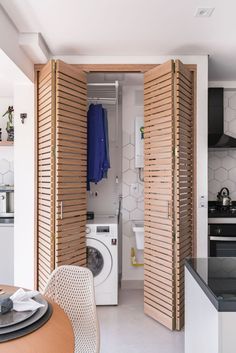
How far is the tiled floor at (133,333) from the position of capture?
7.82 feet

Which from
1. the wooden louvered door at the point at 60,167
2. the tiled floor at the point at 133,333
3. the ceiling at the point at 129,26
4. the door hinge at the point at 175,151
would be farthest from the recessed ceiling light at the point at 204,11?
the tiled floor at the point at 133,333

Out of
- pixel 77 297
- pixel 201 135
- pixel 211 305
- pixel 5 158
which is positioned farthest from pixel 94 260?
pixel 211 305

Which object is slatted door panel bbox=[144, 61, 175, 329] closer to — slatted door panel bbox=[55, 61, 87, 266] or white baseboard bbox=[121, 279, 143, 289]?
slatted door panel bbox=[55, 61, 87, 266]

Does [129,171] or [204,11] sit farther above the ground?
[204,11]

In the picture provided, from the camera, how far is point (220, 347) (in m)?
1.05

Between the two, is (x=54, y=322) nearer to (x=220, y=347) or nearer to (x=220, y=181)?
(x=220, y=347)

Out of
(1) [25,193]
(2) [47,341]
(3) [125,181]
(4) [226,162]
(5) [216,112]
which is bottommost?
(2) [47,341]

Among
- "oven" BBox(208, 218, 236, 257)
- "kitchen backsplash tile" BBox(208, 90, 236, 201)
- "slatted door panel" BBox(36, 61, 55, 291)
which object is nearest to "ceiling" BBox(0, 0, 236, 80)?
"slatted door panel" BBox(36, 61, 55, 291)

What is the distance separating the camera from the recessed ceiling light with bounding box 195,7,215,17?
2.15 metres

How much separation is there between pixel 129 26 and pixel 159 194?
1428 mm

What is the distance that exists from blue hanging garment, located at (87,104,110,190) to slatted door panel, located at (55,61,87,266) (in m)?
0.26

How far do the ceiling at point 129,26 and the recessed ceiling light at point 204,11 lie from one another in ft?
0.10

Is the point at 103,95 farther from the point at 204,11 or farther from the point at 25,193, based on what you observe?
the point at 204,11

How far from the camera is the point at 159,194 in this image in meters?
2.78
